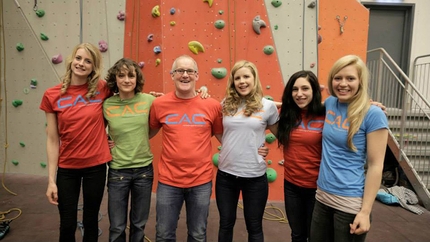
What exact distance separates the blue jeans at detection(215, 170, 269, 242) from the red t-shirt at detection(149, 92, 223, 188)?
0.13 m

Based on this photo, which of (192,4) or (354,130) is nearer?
(354,130)

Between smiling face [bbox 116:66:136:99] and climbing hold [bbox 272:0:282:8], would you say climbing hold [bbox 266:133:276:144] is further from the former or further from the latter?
smiling face [bbox 116:66:136:99]

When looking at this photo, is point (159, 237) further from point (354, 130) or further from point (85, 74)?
point (354, 130)

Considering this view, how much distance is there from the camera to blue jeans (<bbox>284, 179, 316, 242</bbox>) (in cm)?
166

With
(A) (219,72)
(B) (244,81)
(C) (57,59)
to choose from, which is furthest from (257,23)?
(C) (57,59)

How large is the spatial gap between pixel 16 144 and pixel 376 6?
723 centimetres

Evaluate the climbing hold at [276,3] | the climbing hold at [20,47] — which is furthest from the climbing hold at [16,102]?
the climbing hold at [276,3]

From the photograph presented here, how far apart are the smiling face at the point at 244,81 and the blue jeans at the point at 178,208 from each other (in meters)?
0.62

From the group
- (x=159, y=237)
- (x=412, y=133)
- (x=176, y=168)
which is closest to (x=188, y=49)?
(x=176, y=168)

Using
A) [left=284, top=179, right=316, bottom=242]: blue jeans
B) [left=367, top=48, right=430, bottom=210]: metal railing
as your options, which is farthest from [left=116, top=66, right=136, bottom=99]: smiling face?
[left=367, top=48, right=430, bottom=210]: metal railing

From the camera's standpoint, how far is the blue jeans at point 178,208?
1.63 meters

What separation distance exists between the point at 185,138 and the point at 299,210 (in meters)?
0.83

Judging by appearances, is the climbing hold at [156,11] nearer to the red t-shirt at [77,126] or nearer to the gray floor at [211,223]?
the red t-shirt at [77,126]

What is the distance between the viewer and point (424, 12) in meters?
5.71
